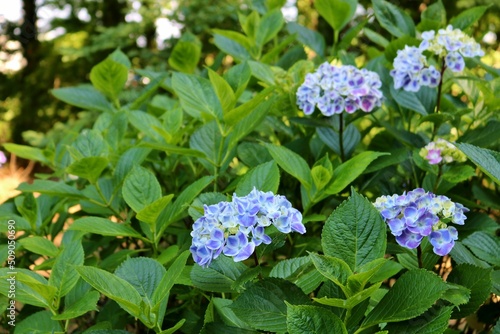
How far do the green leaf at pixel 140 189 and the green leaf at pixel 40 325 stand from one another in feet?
0.85

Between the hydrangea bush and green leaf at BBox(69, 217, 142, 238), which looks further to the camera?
green leaf at BBox(69, 217, 142, 238)

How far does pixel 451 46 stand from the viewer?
1.48 m

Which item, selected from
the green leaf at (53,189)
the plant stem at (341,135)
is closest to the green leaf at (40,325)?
the green leaf at (53,189)

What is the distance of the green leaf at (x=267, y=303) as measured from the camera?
86 cm

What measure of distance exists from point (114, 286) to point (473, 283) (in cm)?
54

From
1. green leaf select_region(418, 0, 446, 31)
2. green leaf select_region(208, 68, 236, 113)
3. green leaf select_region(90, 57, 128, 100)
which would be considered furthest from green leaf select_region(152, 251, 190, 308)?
green leaf select_region(418, 0, 446, 31)

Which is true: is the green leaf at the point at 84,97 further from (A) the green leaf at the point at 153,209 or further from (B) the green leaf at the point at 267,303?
(B) the green leaf at the point at 267,303

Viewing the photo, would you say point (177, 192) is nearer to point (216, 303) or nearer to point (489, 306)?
point (216, 303)

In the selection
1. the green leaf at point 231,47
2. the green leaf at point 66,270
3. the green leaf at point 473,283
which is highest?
the green leaf at point 473,283

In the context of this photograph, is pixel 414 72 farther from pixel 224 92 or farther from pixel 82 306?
pixel 82 306

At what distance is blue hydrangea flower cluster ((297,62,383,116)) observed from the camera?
55.8 inches

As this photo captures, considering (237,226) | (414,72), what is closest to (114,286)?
(237,226)

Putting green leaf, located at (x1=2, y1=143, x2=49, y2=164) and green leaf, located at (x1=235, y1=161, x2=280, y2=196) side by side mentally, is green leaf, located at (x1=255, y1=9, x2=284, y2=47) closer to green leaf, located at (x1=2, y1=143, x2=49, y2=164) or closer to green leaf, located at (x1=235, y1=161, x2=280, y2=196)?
green leaf, located at (x1=2, y1=143, x2=49, y2=164)

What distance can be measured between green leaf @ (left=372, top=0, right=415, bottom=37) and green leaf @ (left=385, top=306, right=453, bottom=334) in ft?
3.42
